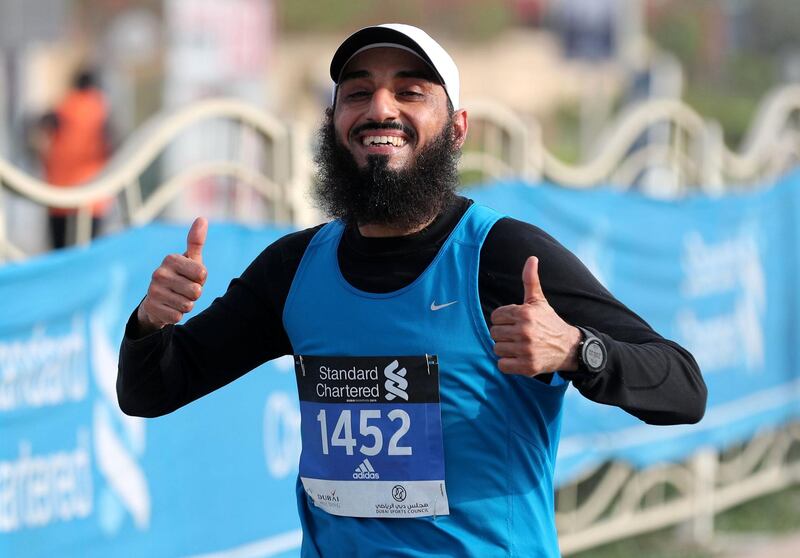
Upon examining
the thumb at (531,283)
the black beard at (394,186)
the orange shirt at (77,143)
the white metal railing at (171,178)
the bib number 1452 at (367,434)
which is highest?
the orange shirt at (77,143)

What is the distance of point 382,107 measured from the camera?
310 centimetres

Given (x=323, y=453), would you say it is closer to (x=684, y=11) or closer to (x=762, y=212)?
(x=762, y=212)

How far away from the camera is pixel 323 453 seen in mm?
3119

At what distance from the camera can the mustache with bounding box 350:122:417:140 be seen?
10.2 feet

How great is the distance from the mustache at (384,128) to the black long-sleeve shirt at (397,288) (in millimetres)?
193

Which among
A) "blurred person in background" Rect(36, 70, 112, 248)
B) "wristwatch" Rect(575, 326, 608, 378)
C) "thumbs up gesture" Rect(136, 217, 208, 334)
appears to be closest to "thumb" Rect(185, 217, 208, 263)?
"thumbs up gesture" Rect(136, 217, 208, 334)

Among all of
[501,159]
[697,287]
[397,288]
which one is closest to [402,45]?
[397,288]

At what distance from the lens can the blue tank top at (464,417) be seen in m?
2.97

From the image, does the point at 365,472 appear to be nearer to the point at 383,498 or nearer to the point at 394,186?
the point at 383,498

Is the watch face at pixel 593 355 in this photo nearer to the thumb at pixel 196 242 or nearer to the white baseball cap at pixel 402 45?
the white baseball cap at pixel 402 45

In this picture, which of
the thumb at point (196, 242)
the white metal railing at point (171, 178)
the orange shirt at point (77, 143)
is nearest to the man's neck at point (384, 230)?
the thumb at point (196, 242)

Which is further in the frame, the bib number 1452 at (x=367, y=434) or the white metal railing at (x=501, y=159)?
the white metal railing at (x=501, y=159)

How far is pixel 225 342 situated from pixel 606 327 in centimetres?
90

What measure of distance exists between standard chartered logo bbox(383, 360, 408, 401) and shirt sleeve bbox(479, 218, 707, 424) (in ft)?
0.71
